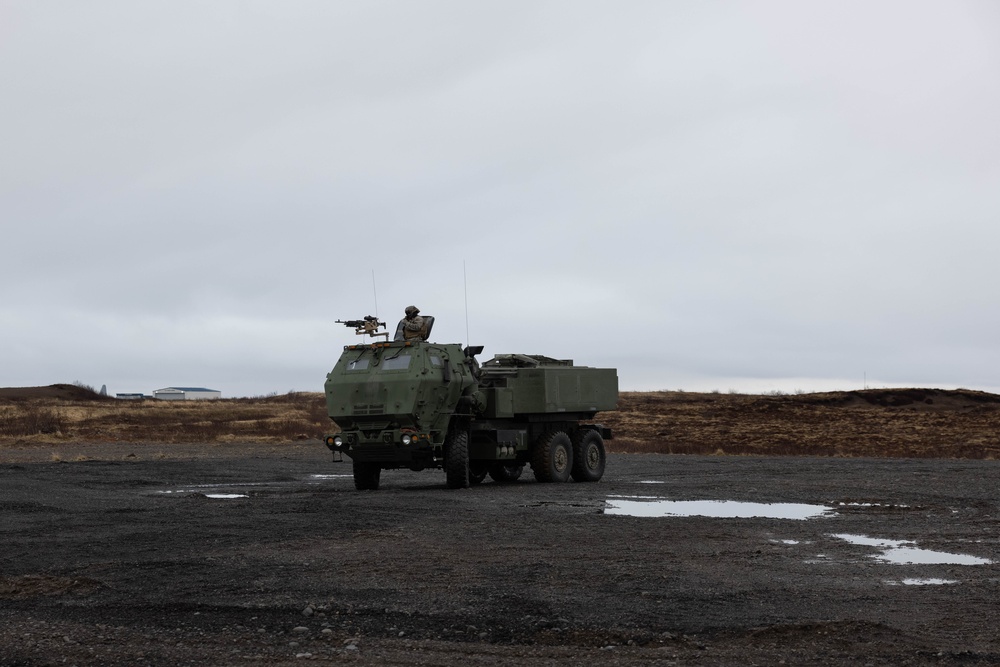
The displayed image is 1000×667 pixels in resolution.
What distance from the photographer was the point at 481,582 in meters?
10.1

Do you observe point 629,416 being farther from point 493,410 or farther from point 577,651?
point 577,651

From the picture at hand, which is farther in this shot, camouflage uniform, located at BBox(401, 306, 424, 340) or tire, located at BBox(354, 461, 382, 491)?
camouflage uniform, located at BBox(401, 306, 424, 340)

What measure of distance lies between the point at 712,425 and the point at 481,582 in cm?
4197

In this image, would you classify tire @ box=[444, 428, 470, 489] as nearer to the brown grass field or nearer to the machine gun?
the machine gun

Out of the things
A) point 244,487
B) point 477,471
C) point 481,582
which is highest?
point 477,471

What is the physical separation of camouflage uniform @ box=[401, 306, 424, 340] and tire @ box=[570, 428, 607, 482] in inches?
173

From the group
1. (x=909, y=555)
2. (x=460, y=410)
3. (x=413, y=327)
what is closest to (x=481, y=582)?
(x=909, y=555)

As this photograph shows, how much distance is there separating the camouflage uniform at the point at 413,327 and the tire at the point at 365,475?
2.51m

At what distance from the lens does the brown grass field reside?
40281 mm

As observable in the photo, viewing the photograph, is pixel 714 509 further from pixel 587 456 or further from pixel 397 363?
pixel 587 456

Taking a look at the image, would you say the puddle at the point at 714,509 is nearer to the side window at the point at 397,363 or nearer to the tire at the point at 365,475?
the side window at the point at 397,363

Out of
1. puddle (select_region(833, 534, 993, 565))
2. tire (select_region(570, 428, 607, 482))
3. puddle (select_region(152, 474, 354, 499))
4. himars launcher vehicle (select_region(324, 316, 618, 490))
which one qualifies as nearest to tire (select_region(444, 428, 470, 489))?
himars launcher vehicle (select_region(324, 316, 618, 490))

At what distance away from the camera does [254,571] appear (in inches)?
429

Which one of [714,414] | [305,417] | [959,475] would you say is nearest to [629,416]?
[714,414]
